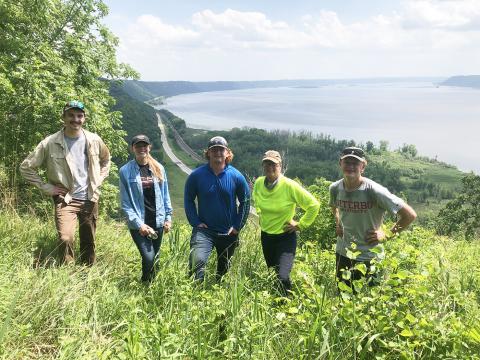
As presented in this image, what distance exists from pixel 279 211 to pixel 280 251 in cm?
44

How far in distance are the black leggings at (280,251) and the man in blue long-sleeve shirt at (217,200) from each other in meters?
0.40

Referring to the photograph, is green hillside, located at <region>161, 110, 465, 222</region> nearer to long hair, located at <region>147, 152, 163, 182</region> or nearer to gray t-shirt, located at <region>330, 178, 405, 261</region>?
long hair, located at <region>147, 152, 163, 182</region>

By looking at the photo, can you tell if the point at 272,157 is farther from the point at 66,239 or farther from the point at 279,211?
the point at 66,239

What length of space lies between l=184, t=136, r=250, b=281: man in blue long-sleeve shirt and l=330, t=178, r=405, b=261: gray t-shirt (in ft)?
3.51

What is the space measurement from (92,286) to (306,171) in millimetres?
103275

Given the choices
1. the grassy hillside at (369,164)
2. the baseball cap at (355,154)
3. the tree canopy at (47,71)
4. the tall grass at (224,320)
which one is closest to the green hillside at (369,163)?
the grassy hillside at (369,164)

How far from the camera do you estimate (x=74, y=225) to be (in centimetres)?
390

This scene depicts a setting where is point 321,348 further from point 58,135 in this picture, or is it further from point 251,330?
point 58,135

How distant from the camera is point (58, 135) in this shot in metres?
3.97

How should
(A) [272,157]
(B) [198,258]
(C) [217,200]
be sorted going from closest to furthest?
(B) [198,258], (C) [217,200], (A) [272,157]

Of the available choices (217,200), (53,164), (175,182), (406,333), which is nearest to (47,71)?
(53,164)

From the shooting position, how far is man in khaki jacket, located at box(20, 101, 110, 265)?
12.7 ft

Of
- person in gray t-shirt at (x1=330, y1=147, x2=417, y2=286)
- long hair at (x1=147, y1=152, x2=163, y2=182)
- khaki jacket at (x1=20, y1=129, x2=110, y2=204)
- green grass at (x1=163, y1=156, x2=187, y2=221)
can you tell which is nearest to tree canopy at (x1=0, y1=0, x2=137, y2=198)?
khaki jacket at (x1=20, y1=129, x2=110, y2=204)

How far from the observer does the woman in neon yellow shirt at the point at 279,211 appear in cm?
411
